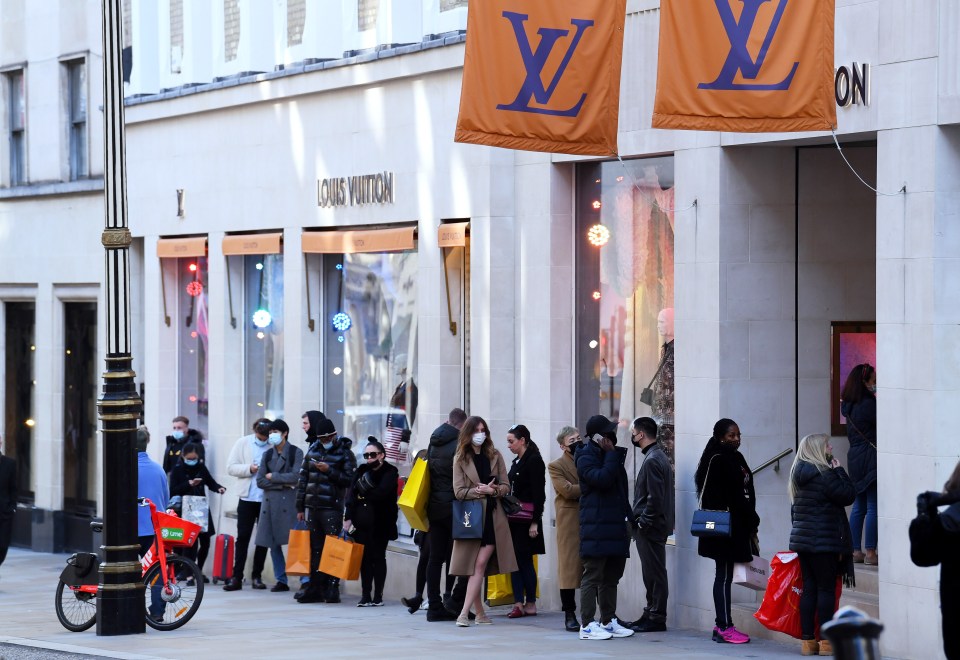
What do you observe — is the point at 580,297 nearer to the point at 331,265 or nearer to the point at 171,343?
the point at 331,265

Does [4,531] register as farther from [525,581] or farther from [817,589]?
[817,589]

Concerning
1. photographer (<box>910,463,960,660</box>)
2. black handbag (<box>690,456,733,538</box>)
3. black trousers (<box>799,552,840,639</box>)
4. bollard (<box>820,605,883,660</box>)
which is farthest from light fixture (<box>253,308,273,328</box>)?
bollard (<box>820,605,883,660</box>)

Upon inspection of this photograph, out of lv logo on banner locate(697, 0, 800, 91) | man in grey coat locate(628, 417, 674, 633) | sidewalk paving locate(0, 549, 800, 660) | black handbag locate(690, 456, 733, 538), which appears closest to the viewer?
lv logo on banner locate(697, 0, 800, 91)

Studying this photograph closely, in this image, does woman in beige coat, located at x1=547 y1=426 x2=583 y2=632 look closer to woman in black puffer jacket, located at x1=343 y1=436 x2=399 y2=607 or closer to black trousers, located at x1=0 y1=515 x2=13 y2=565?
woman in black puffer jacket, located at x1=343 y1=436 x2=399 y2=607

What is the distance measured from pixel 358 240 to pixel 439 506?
4.76 m

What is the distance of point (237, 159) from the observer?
22.0 metres

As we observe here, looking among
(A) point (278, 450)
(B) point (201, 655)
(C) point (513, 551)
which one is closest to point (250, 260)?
(A) point (278, 450)

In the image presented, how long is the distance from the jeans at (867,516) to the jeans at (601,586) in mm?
1958

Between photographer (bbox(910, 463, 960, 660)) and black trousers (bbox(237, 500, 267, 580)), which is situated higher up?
photographer (bbox(910, 463, 960, 660))

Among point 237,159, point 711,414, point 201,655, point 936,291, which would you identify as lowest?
point 201,655

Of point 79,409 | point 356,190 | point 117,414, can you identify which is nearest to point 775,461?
point 117,414

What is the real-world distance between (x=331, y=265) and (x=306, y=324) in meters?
0.76

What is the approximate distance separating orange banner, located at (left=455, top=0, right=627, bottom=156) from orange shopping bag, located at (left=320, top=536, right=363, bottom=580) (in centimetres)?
588

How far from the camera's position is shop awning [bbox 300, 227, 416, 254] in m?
18.9
